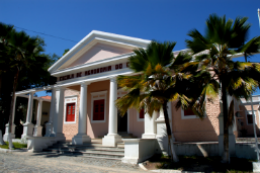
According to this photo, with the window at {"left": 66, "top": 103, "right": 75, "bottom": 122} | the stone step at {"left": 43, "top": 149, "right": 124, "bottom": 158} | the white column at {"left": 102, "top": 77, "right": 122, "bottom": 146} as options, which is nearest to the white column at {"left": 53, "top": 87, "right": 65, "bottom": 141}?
the stone step at {"left": 43, "top": 149, "right": 124, "bottom": 158}

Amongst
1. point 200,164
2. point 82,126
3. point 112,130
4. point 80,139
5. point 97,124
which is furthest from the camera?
point 97,124

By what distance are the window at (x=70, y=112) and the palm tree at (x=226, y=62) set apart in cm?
1179

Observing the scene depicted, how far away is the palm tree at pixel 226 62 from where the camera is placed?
6.66m

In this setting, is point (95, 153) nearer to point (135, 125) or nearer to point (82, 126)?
point (82, 126)

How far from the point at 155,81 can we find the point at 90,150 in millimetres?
5414

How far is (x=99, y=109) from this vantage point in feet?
51.6

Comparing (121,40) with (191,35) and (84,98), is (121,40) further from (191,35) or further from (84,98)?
(191,35)

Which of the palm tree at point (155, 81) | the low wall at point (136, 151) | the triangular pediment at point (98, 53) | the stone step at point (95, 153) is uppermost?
the triangular pediment at point (98, 53)

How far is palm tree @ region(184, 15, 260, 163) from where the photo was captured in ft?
21.8

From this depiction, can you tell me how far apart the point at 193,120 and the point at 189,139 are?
103 centimetres

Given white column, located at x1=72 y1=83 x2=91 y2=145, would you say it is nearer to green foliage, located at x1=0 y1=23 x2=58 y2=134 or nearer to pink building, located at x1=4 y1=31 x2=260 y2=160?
pink building, located at x1=4 y1=31 x2=260 y2=160

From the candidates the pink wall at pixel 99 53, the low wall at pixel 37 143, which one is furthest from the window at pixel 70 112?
the pink wall at pixel 99 53

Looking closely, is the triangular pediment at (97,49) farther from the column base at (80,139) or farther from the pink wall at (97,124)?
the column base at (80,139)

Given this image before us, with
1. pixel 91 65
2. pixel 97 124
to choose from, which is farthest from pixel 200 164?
pixel 97 124
